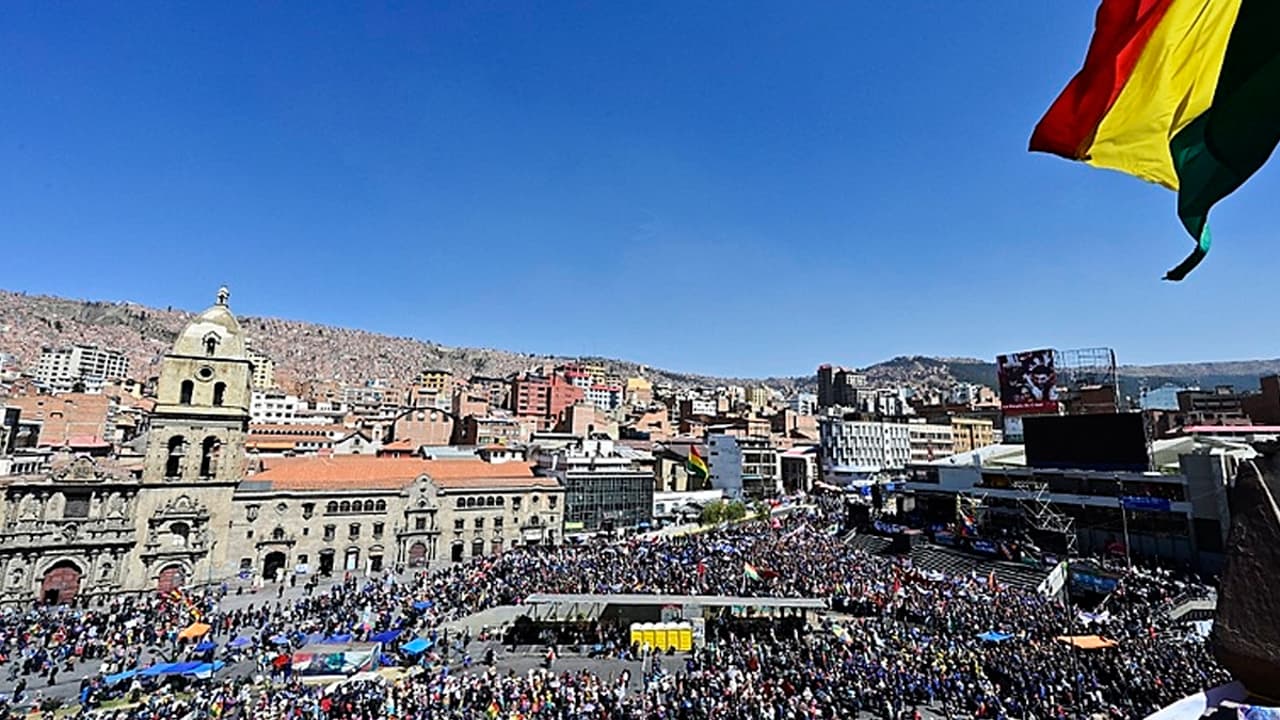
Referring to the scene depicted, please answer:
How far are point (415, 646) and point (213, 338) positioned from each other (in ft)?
101

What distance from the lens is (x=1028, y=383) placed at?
53438mm

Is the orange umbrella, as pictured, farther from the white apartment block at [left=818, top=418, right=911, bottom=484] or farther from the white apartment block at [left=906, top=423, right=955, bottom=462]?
the white apartment block at [left=906, top=423, right=955, bottom=462]

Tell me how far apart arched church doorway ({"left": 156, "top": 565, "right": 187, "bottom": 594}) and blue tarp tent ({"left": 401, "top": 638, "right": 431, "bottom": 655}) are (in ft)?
76.4

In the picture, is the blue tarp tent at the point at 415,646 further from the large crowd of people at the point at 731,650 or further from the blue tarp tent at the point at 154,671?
the blue tarp tent at the point at 154,671

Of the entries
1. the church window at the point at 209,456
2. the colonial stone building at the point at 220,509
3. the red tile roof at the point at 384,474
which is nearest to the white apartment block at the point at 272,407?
the red tile roof at the point at 384,474

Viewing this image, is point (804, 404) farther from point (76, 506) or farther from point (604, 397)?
point (76, 506)

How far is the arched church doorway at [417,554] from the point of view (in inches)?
1887

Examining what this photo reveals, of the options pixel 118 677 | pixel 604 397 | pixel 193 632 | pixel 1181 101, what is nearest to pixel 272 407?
pixel 604 397

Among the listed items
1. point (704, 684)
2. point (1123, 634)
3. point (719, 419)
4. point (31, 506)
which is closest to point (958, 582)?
point (1123, 634)

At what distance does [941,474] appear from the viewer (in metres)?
52.7

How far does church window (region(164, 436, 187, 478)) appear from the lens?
41.7 m

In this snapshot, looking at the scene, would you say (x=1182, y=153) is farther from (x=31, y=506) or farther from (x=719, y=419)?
(x=719, y=419)

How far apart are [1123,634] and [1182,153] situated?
2536cm

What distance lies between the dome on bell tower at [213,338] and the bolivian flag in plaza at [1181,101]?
4957 cm
